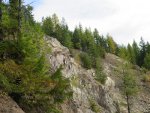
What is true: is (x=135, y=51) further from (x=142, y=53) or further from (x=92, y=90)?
(x=92, y=90)

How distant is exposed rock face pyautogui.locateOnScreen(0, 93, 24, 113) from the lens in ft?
77.2

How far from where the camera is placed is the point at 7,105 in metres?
24.2

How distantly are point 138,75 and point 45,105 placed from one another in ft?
301

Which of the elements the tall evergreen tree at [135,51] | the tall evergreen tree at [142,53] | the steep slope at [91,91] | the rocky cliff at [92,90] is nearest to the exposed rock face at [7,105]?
the rocky cliff at [92,90]

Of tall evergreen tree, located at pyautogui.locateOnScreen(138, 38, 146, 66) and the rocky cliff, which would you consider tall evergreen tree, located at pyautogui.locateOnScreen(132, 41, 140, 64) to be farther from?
the rocky cliff

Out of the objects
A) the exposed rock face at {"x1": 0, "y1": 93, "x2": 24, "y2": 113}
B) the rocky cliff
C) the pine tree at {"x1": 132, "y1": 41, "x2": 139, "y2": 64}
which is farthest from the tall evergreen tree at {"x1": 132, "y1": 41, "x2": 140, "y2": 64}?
the exposed rock face at {"x1": 0, "y1": 93, "x2": 24, "y2": 113}

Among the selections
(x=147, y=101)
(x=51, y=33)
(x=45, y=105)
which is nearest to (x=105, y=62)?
(x=51, y=33)

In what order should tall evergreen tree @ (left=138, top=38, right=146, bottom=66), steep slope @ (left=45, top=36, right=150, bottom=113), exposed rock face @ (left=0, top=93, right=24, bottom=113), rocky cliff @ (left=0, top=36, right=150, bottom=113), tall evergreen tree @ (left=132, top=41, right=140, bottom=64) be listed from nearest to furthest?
exposed rock face @ (left=0, top=93, right=24, bottom=113)
rocky cliff @ (left=0, top=36, right=150, bottom=113)
steep slope @ (left=45, top=36, right=150, bottom=113)
tall evergreen tree @ (left=138, top=38, right=146, bottom=66)
tall evergreen tree @ (left=132, top=41, right=140, bottom=64)

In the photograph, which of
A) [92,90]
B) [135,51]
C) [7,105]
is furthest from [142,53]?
[7,105]

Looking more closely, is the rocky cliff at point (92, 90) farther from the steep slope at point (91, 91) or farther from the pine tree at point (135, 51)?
the pine tree at point (135, 51)

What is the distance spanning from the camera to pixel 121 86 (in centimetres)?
10156

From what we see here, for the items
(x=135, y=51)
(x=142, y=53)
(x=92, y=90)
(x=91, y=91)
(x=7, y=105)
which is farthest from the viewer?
(x=135, y=51)

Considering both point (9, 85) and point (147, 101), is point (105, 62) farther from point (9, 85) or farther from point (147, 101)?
point (9, 85)

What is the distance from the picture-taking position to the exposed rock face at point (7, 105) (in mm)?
23516
